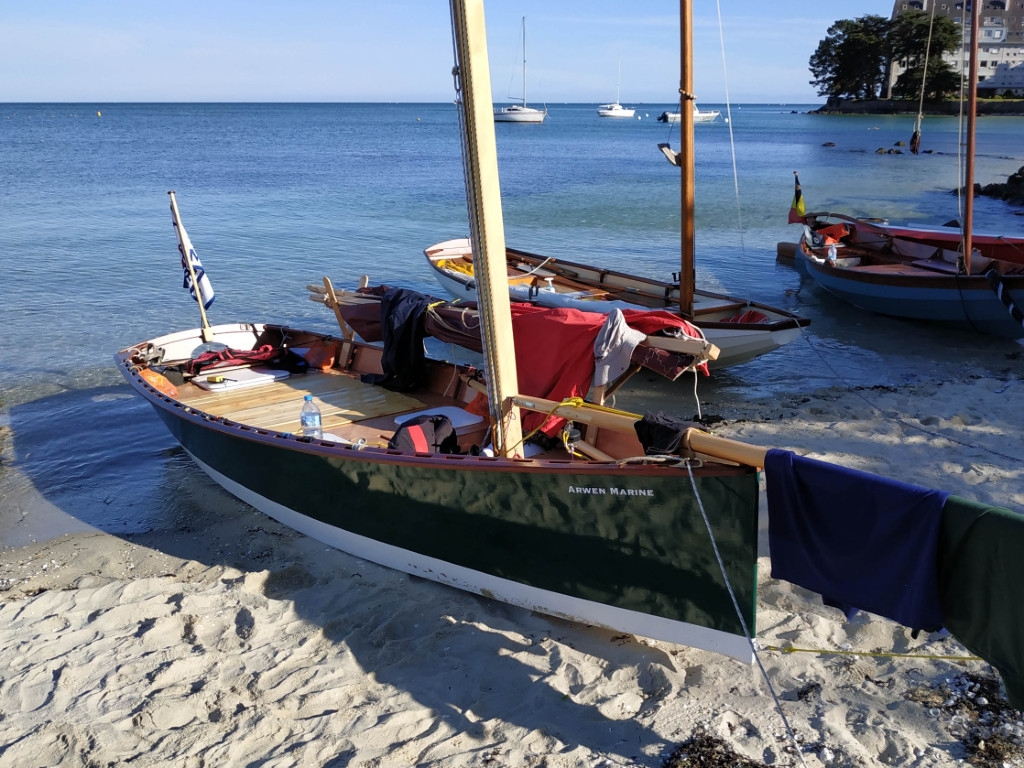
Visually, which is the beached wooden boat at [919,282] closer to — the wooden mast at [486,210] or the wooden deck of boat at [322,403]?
the wooden deck of boat at [322,403]

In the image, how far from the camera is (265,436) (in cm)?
774

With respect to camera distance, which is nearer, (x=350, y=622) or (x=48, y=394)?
(x=350, y=622)

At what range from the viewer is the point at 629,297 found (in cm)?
1445

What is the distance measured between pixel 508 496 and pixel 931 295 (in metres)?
12.4

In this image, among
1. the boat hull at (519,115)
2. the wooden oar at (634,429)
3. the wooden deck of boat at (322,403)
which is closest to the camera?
the wooden oar at (634,429)

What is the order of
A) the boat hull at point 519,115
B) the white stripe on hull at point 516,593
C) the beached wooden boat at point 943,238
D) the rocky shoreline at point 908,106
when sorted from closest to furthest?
1. the white stripe on hull at point 516,593
2. the beached wooden boat at point 943,238
3. the rocky shoreline at point 908,106
4. the boat hull at point 519,115

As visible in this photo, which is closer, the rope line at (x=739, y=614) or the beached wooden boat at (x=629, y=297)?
the rope line at (x=739, y=614)

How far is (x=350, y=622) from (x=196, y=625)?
1305 millimetres

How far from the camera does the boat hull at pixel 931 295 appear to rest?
14.3 metres

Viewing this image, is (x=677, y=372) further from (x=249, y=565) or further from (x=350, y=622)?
(x=249, y=565)

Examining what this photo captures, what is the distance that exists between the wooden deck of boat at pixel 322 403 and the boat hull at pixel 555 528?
1055 millimetres

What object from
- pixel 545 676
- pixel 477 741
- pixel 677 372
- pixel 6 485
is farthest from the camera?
pixel 6 485

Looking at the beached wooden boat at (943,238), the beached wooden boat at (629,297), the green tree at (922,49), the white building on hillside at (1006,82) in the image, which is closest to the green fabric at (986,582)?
the beached wooden boat at (629,297)

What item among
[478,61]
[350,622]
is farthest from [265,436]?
[478,61]
